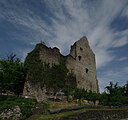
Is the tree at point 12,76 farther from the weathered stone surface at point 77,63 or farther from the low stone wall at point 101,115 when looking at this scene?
the low stone wall at point 101,115

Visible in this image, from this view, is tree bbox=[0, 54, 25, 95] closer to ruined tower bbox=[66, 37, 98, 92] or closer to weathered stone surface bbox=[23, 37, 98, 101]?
weathered stone surface bbox=[23, 37, 98, 101]

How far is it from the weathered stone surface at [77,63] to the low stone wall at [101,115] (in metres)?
16.0

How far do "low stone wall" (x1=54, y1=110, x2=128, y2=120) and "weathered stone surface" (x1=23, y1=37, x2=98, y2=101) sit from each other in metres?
16.0

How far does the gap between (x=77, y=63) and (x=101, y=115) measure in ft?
96.5

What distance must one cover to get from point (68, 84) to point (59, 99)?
573 centimetres

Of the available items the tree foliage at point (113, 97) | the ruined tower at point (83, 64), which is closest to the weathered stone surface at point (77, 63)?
the ruined tower at point (83, 64)

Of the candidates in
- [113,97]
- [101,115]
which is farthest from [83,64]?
[101,115]

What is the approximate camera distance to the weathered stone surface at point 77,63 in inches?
1486

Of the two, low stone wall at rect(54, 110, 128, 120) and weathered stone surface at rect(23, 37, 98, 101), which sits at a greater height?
weathered stone surface at rect(23, 37, 98, 101)

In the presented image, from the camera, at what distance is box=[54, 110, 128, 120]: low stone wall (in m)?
20.8

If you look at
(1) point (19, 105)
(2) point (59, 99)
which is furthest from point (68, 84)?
(1) point (19, 105)

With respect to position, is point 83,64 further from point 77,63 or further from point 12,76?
point 12,76

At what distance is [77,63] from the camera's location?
169 feet

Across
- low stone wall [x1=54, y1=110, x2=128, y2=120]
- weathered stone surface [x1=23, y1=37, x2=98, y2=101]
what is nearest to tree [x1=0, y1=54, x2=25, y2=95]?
weathered stone surface [x1=23, y1=37, x2=98, y2=101]
